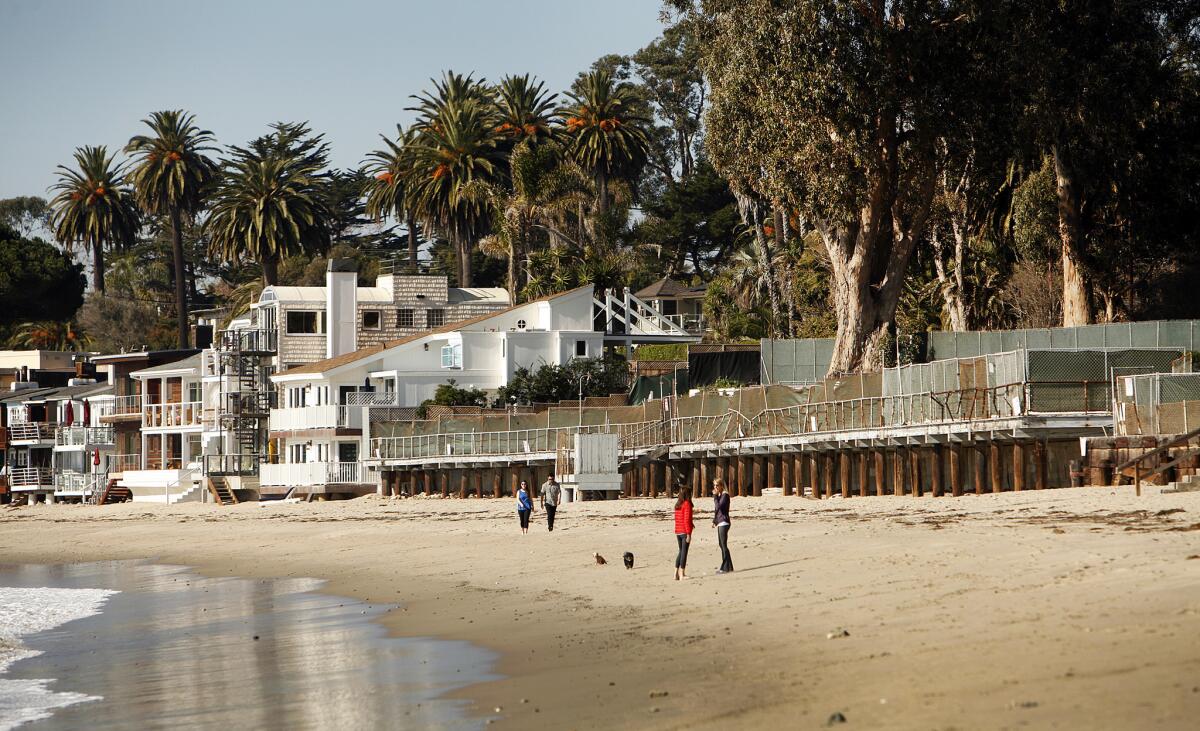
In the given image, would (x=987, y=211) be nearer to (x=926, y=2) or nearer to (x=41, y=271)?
(x=926, y=2)

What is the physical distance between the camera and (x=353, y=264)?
268 feet

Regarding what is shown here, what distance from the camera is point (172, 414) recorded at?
83188 millimetres

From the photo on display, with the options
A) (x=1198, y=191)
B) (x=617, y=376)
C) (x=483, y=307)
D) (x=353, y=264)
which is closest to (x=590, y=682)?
(x=1198, y=191)

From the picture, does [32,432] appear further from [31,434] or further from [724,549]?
[724,549]

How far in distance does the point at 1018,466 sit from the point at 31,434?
75454mm

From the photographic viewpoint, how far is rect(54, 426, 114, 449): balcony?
87.6m

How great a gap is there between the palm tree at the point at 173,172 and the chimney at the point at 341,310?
38399mm

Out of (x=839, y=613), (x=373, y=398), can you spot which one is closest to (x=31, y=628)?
(x=839, y=613)

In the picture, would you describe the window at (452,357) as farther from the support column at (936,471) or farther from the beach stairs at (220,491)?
the support column at (936,471)

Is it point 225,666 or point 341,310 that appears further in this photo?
point 341,310

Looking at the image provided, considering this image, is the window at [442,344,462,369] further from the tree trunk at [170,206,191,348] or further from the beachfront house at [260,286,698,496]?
the tree trunk at [170,206,191,348]

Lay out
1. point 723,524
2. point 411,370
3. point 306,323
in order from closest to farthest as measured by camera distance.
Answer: point 723,524
point 411,370
point 306,323

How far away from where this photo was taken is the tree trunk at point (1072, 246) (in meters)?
51.9

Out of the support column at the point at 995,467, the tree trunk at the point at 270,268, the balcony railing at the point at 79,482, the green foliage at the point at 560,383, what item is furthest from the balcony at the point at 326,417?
the support column at the point at 995,467
